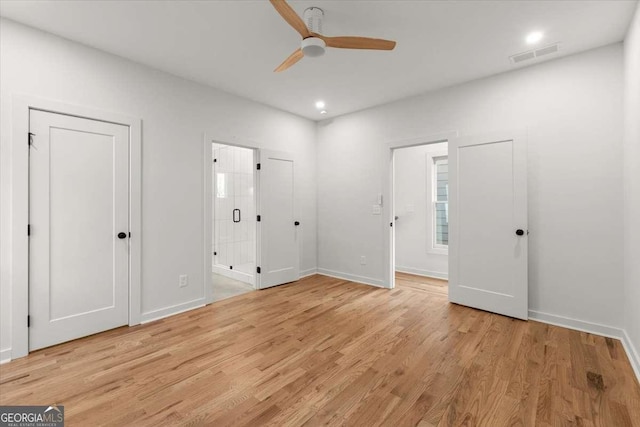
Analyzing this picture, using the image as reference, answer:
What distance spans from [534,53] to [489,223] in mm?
1844

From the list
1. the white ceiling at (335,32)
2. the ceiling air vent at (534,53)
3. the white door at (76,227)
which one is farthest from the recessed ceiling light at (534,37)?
the white door at (76,227)

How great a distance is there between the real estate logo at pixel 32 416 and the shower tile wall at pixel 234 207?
10.3 feet

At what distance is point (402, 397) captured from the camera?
1942 millimetres

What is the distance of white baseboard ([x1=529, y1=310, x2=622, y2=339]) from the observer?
283 centimetres

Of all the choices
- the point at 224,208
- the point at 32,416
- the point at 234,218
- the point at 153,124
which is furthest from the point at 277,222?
the point at 32,416

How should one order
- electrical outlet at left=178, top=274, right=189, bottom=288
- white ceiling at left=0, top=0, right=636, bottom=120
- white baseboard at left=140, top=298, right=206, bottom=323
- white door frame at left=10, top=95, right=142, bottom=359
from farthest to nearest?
electrical outlet at left=178, top=274, right=189, bottom=288, white baseboard at left=140, top=298, right=206, bottom=323, white door frame at left=10, top=95, right=142, bottom=359, white ceiling at left=0, top=0, right=636, bottom=120

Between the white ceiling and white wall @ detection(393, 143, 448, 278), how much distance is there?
1.91 meters

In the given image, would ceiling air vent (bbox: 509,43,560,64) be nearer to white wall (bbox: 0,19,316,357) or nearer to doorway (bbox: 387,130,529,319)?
doorway (bbox: 387,130,529,319)

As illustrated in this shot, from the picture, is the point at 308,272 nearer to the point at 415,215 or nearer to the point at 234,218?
the point at 234,218

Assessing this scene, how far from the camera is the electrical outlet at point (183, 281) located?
138 inches

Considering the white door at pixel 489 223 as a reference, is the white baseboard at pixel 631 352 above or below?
below

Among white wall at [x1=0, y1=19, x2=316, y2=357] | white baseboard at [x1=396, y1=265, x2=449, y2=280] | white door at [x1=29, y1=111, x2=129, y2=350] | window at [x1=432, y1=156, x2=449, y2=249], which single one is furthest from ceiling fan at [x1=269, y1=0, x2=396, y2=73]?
white baseboard at [x1=396, y1=265, x2=449, y2=280]

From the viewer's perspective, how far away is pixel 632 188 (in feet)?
7.94

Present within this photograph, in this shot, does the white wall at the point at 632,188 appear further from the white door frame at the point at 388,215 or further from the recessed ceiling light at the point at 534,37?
the white door frame at the point at 388,215
